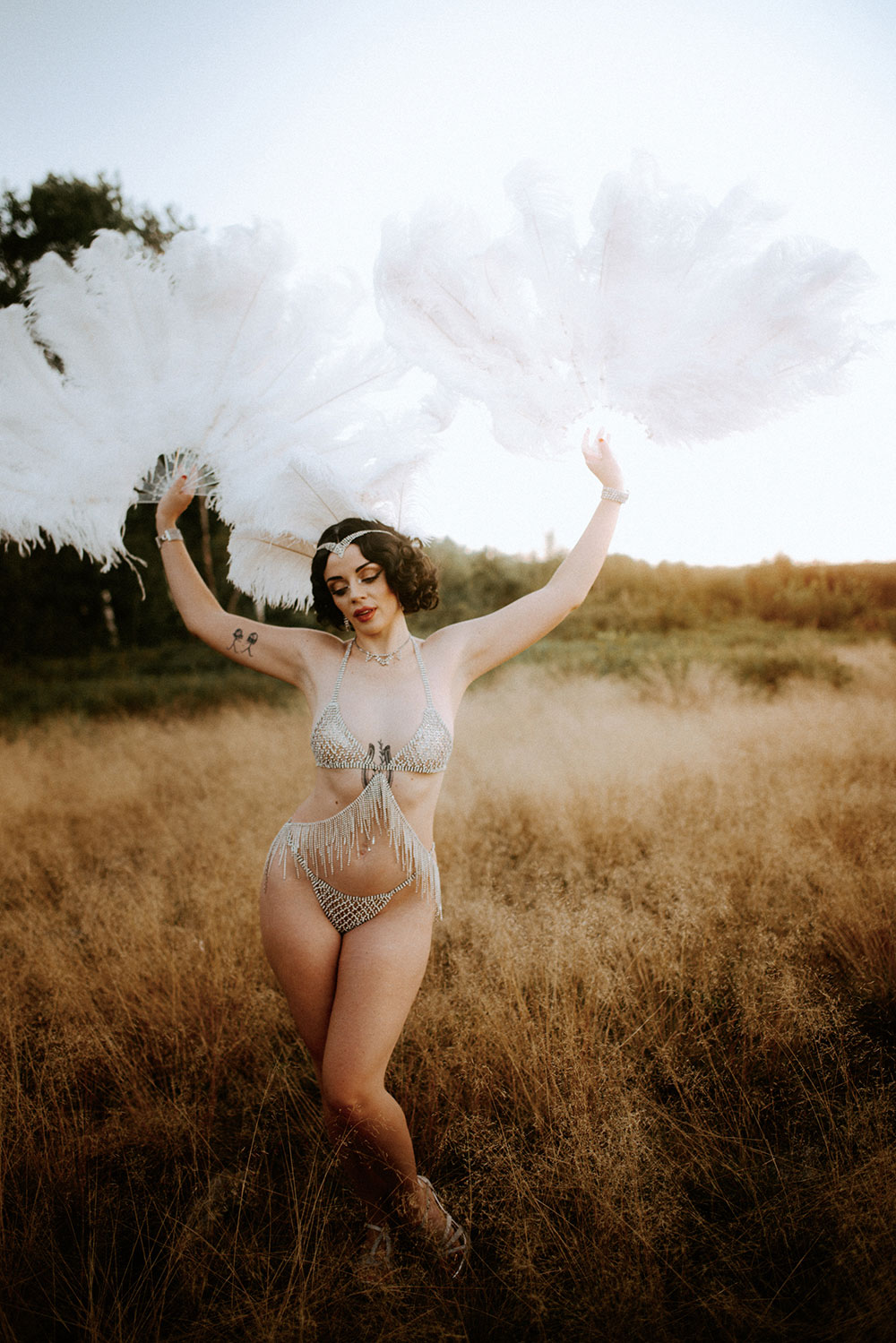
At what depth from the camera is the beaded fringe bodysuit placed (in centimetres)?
190

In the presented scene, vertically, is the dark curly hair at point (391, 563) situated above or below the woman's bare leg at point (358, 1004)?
above

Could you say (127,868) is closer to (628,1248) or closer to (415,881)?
(415,881)

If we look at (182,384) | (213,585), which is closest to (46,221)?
(213,585)

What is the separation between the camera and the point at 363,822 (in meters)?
1.90

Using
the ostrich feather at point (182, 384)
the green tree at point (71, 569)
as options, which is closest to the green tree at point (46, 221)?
the green tree at point (71, 569)

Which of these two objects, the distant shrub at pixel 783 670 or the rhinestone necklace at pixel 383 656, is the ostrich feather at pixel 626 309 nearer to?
the rhinestone necklace at pixel 383 656

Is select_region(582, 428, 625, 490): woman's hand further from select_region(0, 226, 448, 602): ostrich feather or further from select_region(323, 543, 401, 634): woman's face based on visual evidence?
select_region(323, 543, 401, 634): woman's face

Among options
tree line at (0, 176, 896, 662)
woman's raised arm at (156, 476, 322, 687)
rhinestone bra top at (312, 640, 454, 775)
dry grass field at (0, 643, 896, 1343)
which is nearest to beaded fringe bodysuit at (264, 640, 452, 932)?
rhinestone bra top at (312, 640, 454, 775)

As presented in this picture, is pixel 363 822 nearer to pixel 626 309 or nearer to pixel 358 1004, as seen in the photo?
pixel 358 1004

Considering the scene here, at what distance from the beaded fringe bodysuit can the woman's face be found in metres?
0.32

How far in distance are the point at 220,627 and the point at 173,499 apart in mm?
579

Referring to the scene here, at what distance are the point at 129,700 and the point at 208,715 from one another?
1802mm

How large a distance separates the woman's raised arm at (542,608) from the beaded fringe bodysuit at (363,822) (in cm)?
28

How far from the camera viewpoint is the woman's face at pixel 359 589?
2.05 meters
